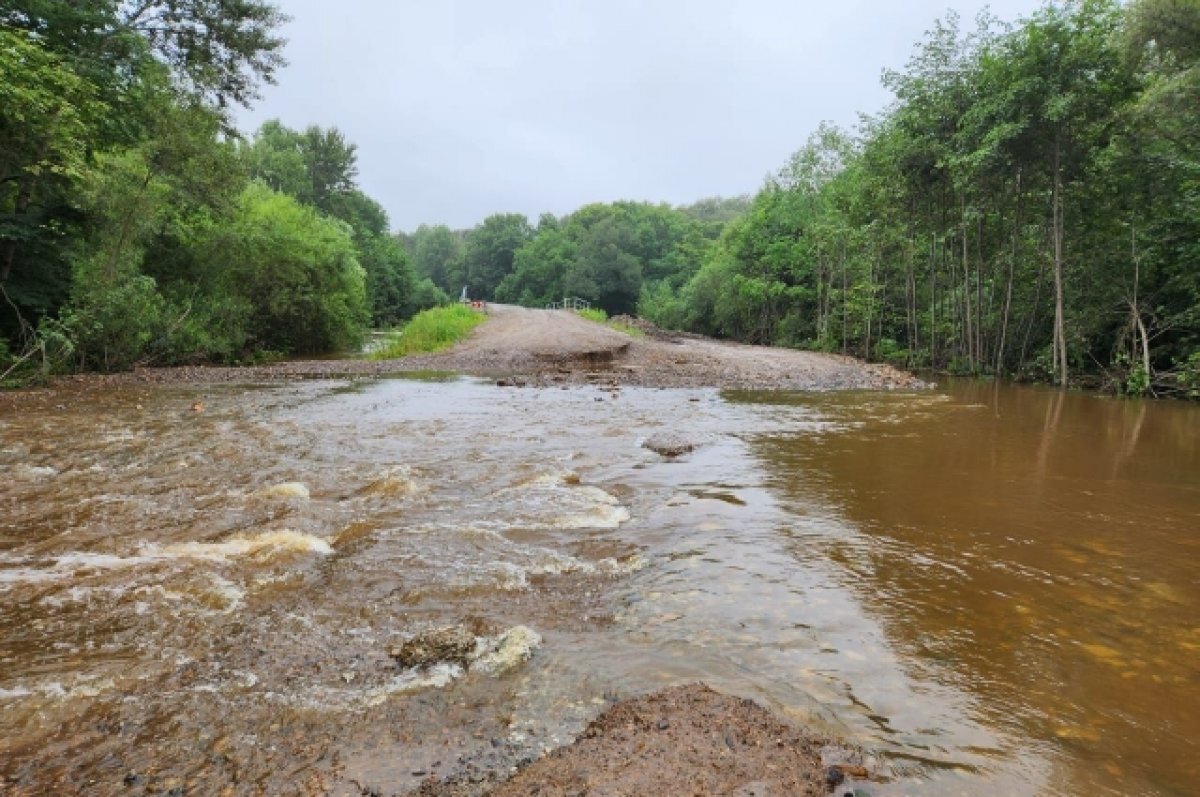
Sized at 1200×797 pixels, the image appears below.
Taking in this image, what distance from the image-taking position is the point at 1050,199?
17531 mm

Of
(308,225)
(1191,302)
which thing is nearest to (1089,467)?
(1191,302)

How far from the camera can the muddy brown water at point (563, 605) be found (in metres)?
2.31

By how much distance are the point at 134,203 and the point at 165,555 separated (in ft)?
47.3

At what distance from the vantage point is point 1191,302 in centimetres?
1512

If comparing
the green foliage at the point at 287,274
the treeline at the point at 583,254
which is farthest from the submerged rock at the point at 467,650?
the treeline at the point at 583,254

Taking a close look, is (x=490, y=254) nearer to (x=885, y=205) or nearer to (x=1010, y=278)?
(x=885, y=205)

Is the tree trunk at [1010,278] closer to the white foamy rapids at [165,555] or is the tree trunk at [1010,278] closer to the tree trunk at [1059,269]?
the tree trunk at [1059,269]

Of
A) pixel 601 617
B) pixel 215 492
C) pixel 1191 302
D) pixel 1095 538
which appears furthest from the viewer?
pixel 1191 302

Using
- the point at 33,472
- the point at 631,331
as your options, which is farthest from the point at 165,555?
the point at 631,331

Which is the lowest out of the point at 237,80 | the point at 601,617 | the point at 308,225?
the point at 601,617

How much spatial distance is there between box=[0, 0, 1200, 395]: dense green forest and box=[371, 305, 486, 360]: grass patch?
3.01m

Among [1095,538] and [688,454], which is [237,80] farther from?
[1095,538]

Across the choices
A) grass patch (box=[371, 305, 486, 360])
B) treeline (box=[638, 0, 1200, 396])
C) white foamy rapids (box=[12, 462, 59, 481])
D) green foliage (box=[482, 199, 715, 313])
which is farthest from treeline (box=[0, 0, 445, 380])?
green foliage (box=[482, 199, 715, 313])

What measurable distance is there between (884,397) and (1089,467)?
263 inches
